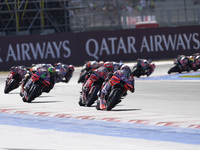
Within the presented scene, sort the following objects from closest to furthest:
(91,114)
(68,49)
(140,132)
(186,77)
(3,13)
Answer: (140,132)
(91,114)
(186,77)
(68,49)
(3,13)

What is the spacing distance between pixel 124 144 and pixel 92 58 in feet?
91.6

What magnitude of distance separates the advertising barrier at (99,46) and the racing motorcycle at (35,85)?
18090mm

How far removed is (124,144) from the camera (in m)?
A: 9.31

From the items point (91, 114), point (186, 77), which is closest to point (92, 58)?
point (186, 77)

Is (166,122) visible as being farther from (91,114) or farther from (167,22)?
(167,22)

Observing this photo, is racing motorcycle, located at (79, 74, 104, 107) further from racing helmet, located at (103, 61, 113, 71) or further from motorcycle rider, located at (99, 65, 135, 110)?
motorcycle rider, located at (99, 65, 135, 110)

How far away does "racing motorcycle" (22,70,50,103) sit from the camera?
17562 millimetres

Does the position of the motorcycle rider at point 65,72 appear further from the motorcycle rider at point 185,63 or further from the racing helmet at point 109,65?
the racing helmet at point 109,65

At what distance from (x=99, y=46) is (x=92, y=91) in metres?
22.1

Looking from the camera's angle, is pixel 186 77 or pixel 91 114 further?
pixel 186 77

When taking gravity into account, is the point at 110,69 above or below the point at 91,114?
above

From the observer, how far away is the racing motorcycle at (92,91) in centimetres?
1543

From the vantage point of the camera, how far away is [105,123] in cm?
1223

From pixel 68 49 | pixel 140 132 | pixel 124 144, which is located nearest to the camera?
pixel 124 144
